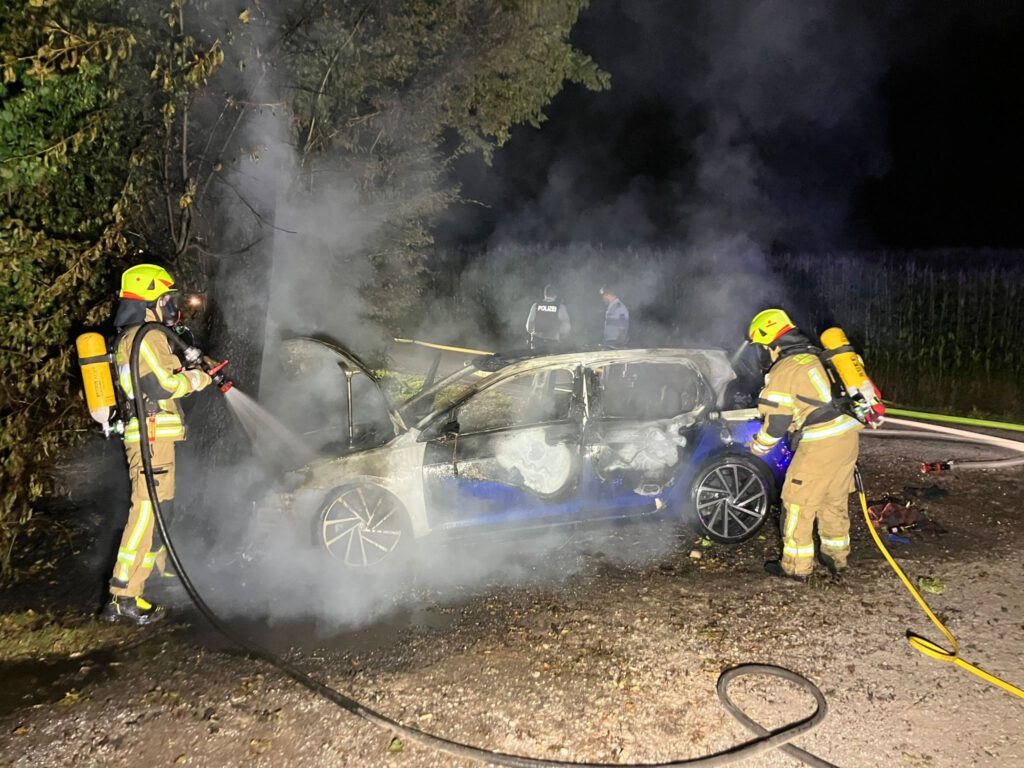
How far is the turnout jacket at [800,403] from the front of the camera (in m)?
4.79

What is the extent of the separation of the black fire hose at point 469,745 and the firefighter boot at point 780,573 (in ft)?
3.96

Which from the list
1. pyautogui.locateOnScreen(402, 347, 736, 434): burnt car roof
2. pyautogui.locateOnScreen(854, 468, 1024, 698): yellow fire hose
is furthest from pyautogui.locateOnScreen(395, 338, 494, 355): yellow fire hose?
pyautogui.locateOnScreen(854, 468, 1024, 698): yellow fire hose

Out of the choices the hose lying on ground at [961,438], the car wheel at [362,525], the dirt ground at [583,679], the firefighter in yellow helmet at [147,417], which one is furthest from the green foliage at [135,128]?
the hose lying on ground at [961,438]

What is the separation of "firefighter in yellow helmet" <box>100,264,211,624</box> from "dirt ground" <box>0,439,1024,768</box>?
30cm

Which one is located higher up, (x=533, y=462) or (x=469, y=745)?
(x=533, y=462)

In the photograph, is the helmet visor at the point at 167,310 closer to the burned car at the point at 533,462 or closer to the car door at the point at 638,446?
the burned car at the point at 533,462

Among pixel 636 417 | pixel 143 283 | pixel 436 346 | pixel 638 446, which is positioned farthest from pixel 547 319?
pixel 143 283

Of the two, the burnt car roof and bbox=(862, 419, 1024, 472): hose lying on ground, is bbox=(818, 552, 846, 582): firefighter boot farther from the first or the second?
bbox=(862, 419, 1024, 472): hose lying on ground

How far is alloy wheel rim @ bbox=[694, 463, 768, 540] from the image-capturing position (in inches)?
217

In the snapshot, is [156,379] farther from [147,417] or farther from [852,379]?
[852,379]

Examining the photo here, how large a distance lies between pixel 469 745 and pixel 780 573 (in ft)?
8.98

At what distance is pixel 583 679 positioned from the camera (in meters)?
3.87

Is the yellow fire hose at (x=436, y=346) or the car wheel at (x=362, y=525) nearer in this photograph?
the car wheel at (x=362, y=525)

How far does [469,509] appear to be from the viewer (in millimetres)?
5199
